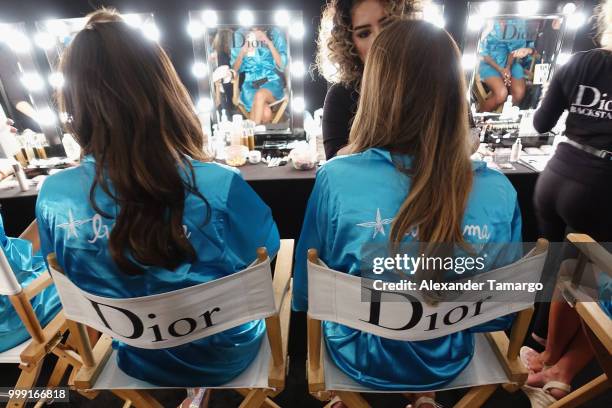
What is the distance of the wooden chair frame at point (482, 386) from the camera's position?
0.74m

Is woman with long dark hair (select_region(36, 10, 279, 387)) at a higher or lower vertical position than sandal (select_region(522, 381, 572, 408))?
higher

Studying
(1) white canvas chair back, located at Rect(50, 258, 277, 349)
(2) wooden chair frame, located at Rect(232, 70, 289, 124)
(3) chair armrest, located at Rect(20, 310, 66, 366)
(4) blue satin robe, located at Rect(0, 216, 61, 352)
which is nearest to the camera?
(1) white canvas chair back, located at Rect(50, 258, 277, 349)

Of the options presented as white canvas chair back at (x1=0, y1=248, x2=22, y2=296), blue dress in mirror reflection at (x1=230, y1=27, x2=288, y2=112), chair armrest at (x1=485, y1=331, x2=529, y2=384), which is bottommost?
chair armrest at (x1=485, y1=331, x2=529, y2=384)

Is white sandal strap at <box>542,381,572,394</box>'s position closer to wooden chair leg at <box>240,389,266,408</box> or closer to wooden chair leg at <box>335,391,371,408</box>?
wooden chair leg at <box>335,391,371,408</box>

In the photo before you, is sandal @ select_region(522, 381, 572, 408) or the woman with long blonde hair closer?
the woman with long blonde hair

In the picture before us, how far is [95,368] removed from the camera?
816 millimetres

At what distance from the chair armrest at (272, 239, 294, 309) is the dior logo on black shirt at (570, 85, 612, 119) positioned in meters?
1.11

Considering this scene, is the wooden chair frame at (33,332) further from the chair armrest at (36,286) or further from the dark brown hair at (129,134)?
the dark brown hair at (129,134)

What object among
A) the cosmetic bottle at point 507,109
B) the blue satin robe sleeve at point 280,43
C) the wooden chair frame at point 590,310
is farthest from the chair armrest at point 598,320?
the blue satin robe sleeve at point 280,43

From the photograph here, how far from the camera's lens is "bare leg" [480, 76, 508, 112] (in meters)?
1.91

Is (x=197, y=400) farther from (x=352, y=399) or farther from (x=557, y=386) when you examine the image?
(x=557, y=386)

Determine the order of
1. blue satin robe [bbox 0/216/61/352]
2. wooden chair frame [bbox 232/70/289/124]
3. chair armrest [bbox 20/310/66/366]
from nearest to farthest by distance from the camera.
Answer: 1. chair armrest [bbox 20/310/66/366]
2. blue satin robe [bbox 0/216/61/352]
3. wooden chair frame [bbox 232/70/289/124]

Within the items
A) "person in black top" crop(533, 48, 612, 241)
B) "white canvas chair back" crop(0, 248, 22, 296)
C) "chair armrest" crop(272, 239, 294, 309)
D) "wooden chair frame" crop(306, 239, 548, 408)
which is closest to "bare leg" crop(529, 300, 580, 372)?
"person in black top" crop(533, 48, 612, 241)

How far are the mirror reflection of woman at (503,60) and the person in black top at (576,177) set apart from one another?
54cm
